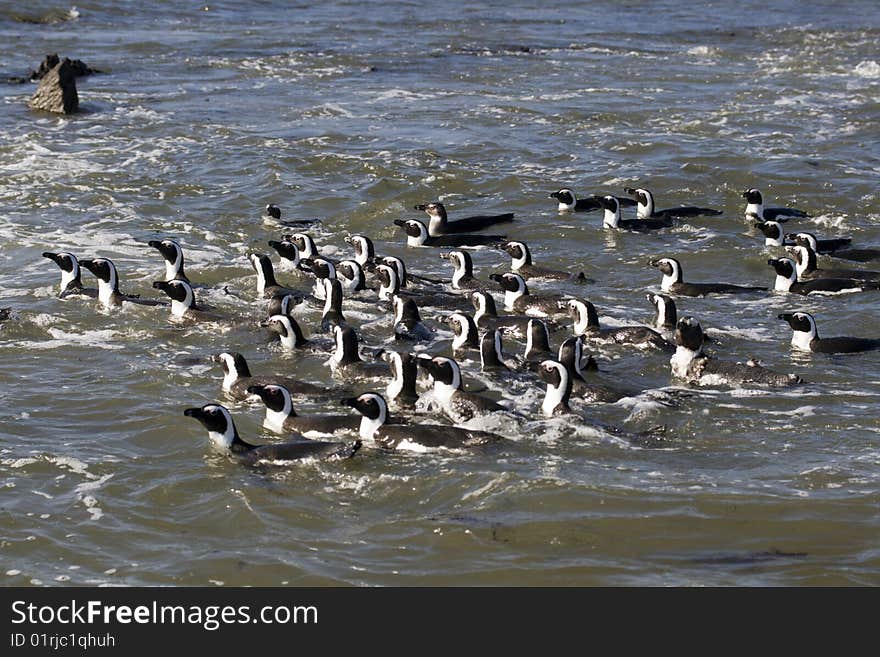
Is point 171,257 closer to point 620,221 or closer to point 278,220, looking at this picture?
point 278,220

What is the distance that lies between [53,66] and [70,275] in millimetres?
Answer: 13949

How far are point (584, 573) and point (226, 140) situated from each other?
18.1 metres

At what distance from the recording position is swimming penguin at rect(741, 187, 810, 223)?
20719 mm

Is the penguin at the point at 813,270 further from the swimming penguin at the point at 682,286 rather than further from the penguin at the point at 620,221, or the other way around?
the penguin at the point at 620,221

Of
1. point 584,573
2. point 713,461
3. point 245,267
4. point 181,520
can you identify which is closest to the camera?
point 584,573

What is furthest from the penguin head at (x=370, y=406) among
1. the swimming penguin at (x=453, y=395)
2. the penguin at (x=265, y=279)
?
the penguin at (x=265, y=279)

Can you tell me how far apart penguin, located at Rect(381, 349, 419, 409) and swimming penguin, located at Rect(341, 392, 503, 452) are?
91cm

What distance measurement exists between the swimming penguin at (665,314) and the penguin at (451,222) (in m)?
5.21

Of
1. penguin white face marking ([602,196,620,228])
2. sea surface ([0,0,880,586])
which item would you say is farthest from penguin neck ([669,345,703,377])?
penguin white face marking ([602,196,620,228])

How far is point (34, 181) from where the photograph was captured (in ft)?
74.9

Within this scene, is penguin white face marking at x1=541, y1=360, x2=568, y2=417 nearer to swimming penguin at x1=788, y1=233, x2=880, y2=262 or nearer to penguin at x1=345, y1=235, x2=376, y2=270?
penguin at x1=345, y1=235, x2=376, y2=270

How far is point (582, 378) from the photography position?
13484mm

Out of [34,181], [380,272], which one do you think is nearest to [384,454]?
[380,272]

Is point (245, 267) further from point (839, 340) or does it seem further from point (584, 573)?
point (584, 573)
